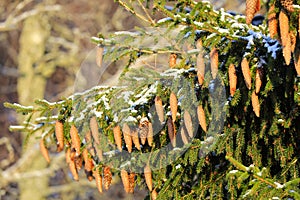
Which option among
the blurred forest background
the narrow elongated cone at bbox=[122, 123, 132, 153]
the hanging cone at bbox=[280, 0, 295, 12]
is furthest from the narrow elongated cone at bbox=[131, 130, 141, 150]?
the blurred forest background

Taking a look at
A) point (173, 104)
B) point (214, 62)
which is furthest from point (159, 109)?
point (214, 62)

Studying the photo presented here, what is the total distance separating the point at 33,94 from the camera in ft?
32.3

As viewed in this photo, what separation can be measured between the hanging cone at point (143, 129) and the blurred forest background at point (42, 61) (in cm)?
627

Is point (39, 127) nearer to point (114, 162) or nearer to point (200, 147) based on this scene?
point (114, 162)

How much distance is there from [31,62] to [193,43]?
26.3 ft

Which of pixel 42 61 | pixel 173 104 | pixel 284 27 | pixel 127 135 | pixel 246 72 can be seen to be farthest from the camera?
pixel 42 61

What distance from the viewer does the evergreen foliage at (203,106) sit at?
2277mm

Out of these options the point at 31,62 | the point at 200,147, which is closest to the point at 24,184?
the point at 31,62

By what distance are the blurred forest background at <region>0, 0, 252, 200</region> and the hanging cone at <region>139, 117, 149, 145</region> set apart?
6.27 metres

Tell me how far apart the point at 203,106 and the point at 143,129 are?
0.32 metres

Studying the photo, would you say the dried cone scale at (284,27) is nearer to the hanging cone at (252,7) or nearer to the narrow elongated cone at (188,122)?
the hanging cone at (252,7)

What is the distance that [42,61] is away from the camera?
1002 cm

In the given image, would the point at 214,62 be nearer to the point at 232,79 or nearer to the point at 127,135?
the point at 232,79

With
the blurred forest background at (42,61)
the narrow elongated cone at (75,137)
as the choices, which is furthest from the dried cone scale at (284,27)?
the blurred forest background at (42,61)
